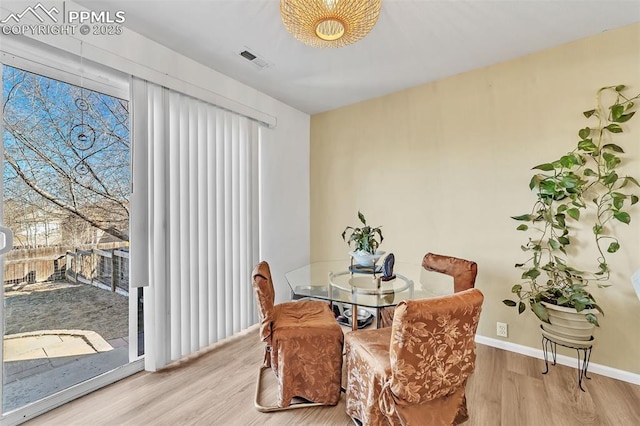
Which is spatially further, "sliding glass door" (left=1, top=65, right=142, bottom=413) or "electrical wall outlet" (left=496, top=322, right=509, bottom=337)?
"electrical wall outlet" (left=496, top=322, right=509, bottom=337)

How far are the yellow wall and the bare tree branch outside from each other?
2.34 m

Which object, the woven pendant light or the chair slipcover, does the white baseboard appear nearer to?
the chair slipcover

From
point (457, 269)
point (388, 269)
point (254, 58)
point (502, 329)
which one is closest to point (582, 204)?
point (457, 269)

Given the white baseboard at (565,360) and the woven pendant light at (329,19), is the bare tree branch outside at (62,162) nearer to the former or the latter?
the woven pendant light at (329,19)

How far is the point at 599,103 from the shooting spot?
2.17 meters

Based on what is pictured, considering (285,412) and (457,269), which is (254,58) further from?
(285,412)

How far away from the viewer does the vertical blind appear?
218 cm

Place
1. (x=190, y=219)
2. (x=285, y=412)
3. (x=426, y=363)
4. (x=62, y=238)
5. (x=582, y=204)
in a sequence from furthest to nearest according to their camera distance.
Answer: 1. (x=190, y=219)
2. (x=582, y=204)
3. (x=62, y=238)
4. (x=285, y=412)
5. (x=426, y=363)

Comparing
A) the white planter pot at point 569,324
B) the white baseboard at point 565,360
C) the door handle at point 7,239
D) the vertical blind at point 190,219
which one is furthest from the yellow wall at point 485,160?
the door handle at point 7,239

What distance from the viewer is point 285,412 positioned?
179 centimetres

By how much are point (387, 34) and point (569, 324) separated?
2488 mm

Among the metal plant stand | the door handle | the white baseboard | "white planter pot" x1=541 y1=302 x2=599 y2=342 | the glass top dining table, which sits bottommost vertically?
the white baseboard

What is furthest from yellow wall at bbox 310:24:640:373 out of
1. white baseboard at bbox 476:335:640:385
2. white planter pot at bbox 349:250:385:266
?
white planter pot at bbox 349:250:385:266

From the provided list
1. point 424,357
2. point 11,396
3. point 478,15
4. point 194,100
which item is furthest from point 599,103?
point 11,396
